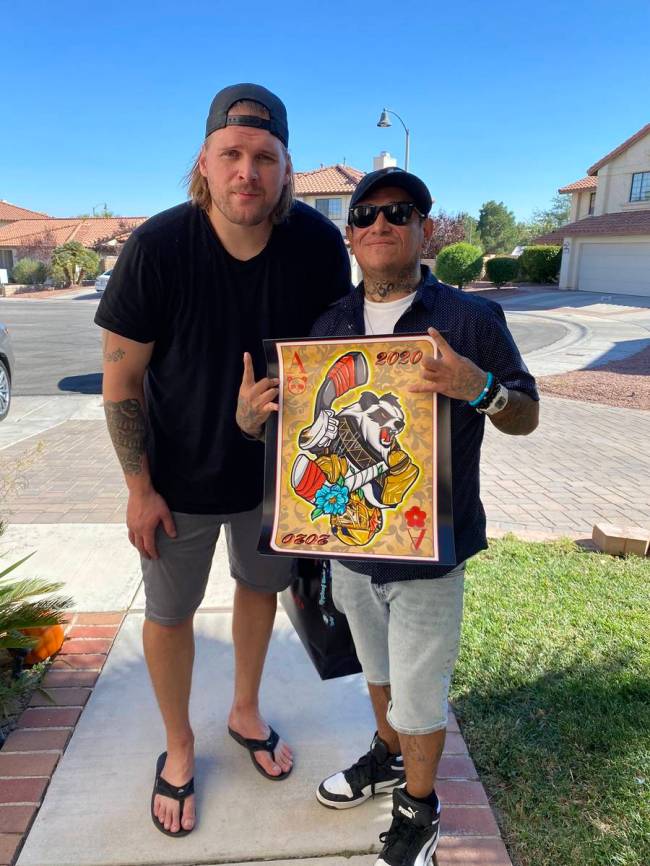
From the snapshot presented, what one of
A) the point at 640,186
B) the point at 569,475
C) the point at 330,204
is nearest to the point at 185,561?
the point at 569,475

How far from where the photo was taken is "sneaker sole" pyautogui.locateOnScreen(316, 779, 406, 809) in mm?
2154

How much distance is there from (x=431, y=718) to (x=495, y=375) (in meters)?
0.95

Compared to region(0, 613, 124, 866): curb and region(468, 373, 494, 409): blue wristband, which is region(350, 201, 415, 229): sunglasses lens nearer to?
region(468, 373, 494, 409): blue wristband

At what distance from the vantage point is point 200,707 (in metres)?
2.66

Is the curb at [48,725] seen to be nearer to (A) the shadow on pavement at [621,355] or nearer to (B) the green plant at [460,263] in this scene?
(A) the shadow on pavement at [621,355]

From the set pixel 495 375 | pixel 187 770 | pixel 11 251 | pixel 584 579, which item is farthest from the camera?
pixel 11 251

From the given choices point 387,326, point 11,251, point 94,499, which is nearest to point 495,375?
point 387,326

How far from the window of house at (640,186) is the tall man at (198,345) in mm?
38891

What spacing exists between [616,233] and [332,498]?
112ft

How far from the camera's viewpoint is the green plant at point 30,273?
144 feet

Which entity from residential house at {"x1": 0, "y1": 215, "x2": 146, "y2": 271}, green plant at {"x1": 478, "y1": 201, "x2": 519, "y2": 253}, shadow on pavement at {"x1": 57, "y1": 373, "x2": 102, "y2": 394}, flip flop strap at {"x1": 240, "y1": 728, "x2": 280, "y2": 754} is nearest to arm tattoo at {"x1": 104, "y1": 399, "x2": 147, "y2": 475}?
flip flop strap at {"x1": 240, "y1": 728, "x2": 280, "y2": 754}

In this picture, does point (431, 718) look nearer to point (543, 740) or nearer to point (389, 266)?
point (543, 740)

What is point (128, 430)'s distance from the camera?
6.43ft

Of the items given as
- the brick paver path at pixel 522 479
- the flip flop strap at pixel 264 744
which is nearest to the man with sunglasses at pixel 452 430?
the flip flop strap at pixel 264 744
